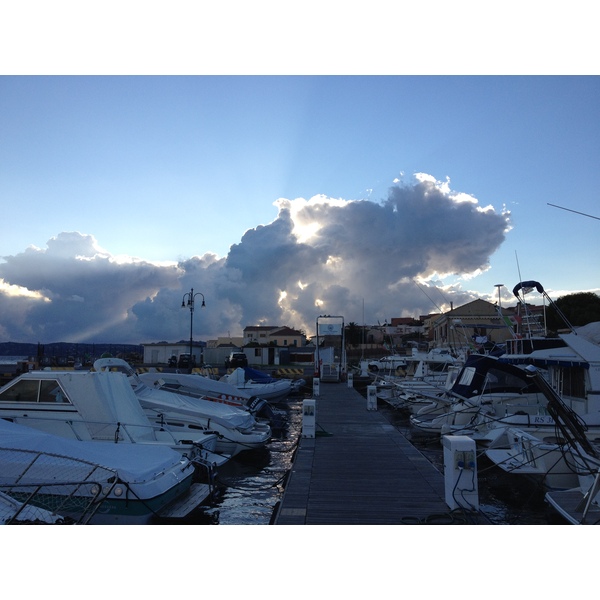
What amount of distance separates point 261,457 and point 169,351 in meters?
49.4

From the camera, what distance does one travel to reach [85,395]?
11.0 m

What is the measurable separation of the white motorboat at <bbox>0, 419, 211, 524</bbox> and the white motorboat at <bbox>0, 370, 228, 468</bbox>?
2.10m

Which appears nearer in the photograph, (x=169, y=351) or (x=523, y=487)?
(x=523, y=487)

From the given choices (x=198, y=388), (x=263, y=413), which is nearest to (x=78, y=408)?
(x=198, y=388)

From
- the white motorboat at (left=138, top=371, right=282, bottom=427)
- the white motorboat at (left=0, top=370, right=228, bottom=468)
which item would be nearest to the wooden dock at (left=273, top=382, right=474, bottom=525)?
the white motorboat at (left=0, top=370, right=228, bottom=468)

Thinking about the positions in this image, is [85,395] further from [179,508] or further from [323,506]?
[323,506]

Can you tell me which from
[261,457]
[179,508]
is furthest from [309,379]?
[179,508]

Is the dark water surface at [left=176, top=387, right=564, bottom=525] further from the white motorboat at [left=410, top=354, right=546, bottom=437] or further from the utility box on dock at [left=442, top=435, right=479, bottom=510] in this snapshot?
the white motorboat at [left=410, top=354, right=546, bottom=437]

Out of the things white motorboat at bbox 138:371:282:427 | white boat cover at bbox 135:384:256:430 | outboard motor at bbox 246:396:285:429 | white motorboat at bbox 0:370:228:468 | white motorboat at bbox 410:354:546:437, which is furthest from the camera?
outboard motor at bbox 246:396:285:429

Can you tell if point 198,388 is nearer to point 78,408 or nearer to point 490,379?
point 78,408

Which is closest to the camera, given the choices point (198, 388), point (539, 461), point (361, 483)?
point (361, 483)

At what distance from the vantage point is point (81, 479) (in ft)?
24.8

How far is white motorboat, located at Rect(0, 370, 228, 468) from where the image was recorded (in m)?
10.9

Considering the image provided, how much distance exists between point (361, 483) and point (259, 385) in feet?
57.9
